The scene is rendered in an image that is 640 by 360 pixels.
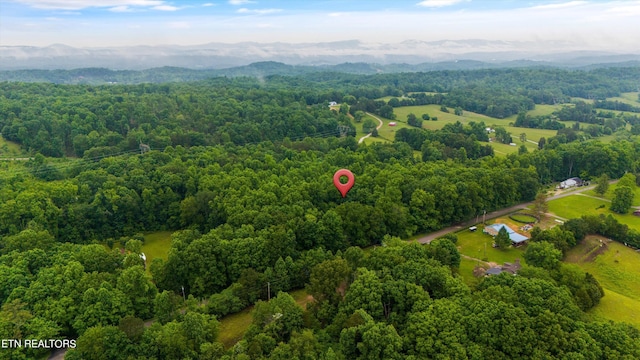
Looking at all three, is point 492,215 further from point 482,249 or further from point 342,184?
point 342,184

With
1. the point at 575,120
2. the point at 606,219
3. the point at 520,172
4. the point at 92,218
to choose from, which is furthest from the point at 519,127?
the point at 92,218

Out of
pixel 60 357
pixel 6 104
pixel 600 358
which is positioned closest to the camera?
pixel 600 358

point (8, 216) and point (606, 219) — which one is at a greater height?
point (8, 216)

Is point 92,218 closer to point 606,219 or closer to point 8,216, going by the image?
point 8,216

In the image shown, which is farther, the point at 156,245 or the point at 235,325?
the point at 156,245

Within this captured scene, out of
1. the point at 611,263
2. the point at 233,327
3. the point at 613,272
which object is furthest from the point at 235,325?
the point at 611,263

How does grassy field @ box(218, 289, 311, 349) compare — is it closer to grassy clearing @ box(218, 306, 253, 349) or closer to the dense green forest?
grassy clearing @ box(218, 306, 253, 349)

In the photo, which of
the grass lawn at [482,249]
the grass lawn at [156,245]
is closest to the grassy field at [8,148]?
the grass lawn at [156,245]

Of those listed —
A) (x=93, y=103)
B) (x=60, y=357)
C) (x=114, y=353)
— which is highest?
(x=93, y=103)
